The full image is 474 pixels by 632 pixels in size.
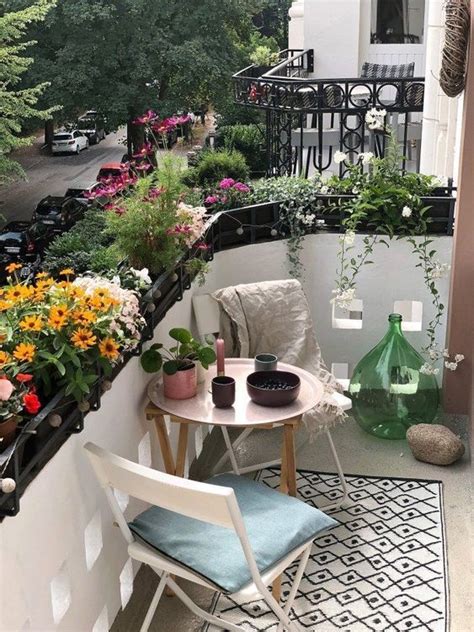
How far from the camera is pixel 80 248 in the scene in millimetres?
5691

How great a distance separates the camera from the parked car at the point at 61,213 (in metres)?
15.2

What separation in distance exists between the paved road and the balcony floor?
621 inches

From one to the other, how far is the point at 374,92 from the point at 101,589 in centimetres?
501

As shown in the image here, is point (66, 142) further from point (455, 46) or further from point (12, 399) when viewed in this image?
point (12, 399)

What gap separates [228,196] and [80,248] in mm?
1130

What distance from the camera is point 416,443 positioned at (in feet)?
15.2

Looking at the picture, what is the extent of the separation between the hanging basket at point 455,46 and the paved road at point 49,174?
52.1 feet

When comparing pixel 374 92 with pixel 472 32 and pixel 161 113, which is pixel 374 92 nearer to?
pixel 472 32

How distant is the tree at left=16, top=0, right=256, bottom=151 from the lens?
723 inches

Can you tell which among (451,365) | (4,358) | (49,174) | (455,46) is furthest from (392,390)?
(49,174)

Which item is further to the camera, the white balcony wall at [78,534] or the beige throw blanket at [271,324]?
the beige throw blanket at [271,324]

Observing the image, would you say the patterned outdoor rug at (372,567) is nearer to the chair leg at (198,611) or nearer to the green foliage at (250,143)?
the chair leg at (198,611)

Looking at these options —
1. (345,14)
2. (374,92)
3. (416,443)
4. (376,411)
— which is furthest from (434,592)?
(345,14)

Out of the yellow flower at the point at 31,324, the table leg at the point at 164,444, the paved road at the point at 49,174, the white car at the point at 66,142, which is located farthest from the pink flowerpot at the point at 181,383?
the white car at the point at 66,142
